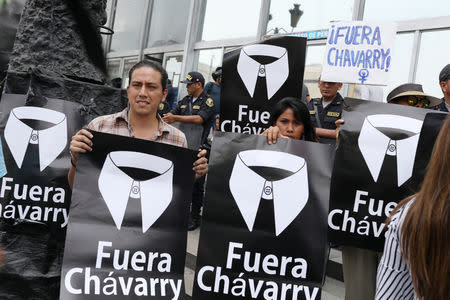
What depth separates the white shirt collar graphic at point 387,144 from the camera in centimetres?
258

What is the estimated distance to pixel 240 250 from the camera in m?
2.20

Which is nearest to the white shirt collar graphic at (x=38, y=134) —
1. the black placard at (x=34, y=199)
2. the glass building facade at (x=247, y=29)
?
the black placard at (x=34, y=199)

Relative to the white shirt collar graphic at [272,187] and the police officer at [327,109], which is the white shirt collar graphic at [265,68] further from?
the white shirt collar graphic at [272,187]

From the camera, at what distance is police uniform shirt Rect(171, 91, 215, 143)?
5719 millimetres

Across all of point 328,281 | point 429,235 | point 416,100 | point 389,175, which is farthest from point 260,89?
point 429,235

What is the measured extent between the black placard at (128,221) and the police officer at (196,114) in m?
3.30

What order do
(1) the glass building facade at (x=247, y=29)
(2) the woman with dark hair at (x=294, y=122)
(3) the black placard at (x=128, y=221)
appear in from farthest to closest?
(1) the glass building facade at (x=247, y=29) < (2) the woman with dark hair at (x=294, y=122) < (3) the black placard at (x=128, y=221)

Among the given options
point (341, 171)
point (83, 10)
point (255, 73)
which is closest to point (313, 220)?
point (341, 171)

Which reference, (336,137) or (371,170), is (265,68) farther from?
(371,170)

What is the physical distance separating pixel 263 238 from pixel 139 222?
1.86 feet

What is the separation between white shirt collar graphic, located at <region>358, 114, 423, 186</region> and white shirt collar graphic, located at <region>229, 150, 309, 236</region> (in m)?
0.53

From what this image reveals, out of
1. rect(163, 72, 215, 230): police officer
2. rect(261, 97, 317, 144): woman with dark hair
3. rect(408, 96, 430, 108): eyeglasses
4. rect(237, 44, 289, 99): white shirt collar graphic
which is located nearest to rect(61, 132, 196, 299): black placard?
rect(261, 97, 317, 144): woman with dark hair

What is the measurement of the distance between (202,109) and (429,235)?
4719 mm

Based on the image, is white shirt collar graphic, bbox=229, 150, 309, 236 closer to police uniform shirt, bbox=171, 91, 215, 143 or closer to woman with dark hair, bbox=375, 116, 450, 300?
woman with dark hair, bbox=375, 116, 450, 300
